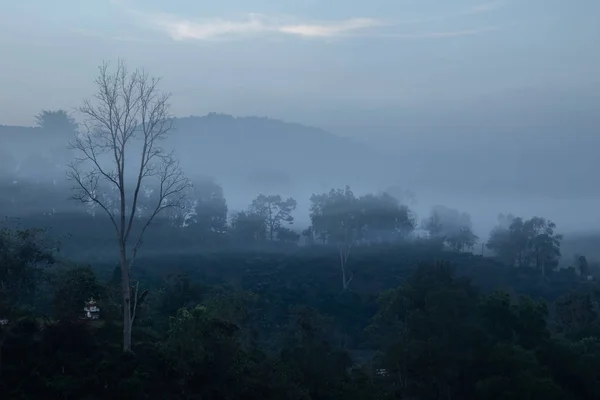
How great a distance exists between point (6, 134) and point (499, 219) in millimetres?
55672

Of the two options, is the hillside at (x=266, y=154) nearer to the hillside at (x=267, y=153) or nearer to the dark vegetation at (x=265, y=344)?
the hillside at (x=267, y=153)

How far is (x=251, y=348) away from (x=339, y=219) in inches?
1558

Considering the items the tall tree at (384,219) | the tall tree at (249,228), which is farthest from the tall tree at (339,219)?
the tall tree at (249,228)

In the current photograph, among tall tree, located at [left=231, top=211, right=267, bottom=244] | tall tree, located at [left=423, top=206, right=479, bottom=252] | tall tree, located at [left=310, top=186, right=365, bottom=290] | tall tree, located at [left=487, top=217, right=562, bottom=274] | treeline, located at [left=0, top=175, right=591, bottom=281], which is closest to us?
treeline, located at [left=0, top=175, right=591, bottom=281]

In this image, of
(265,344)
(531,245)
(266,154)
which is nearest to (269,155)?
(266,154)

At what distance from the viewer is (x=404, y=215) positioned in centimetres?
6569

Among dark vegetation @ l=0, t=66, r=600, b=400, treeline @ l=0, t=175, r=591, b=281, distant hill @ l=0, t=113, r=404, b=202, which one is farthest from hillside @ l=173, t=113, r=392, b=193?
dark vegetation @ l=0, t=66, r=600, b=400

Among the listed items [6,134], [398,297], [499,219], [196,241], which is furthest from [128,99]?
[499,219]

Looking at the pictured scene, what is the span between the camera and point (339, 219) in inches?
2343

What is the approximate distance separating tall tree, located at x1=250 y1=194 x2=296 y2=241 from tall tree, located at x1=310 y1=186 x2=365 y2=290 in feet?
8.02

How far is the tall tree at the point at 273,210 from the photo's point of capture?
6450 centimetres

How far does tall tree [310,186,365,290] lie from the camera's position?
5856cm

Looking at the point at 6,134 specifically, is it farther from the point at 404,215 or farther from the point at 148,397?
the point at 148,397

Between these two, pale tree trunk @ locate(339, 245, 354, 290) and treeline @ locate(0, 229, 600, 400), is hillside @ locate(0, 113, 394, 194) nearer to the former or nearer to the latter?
pale tree trunk @ locate(339, 245, 354, 290)
